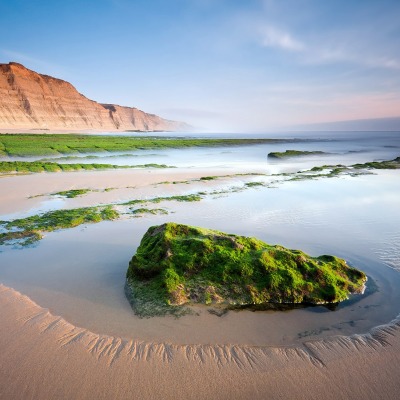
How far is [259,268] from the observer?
4.73 metres

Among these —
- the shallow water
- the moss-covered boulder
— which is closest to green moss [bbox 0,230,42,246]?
the shallow water

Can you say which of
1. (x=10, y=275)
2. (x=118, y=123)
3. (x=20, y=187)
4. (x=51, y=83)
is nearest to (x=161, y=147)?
(x=20, y=187)

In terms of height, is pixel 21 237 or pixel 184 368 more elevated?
pixel 184 368

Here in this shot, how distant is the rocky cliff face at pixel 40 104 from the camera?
92312mm

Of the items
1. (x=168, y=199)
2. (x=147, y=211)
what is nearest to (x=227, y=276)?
(x=147, y=211)

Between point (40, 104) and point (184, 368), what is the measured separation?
121761 mm

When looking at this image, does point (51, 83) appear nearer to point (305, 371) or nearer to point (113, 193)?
point (113, 193)

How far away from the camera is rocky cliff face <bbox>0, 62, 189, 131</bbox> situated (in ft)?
303

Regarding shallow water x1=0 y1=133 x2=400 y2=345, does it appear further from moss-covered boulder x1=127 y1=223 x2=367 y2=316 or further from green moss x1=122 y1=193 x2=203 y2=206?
green moss x1=122 y1=193 x2=203 y2=206

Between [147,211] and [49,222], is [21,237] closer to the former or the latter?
[49,222]

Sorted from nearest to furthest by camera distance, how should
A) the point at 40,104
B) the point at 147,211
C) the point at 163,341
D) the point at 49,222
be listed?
the point at 163,341, the point at 49,222, the point at 147,211, the point at 40,104

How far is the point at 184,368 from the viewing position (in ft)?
10.7

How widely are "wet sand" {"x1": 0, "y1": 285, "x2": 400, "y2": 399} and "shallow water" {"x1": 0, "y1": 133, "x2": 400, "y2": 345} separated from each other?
21cm

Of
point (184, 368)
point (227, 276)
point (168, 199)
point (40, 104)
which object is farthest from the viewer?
point (40, 104)
